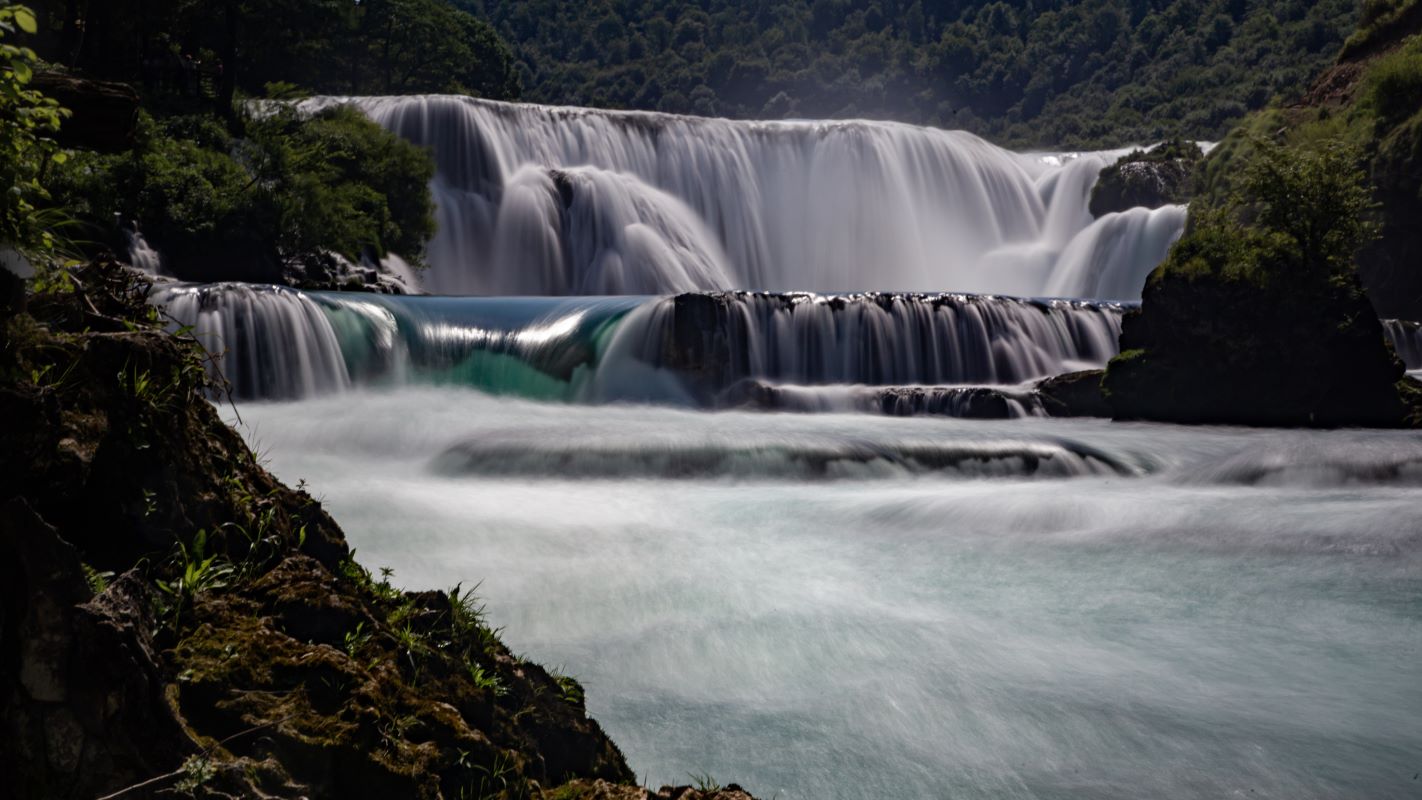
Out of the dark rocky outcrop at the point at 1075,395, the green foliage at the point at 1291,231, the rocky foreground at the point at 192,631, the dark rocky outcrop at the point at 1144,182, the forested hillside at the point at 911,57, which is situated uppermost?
the forested hillside at the point at 911,57

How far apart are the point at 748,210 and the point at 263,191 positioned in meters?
18.9

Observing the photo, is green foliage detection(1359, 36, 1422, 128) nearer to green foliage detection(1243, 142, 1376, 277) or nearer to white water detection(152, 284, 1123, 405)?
green foliage detection(1243, 142, 1376, 277)

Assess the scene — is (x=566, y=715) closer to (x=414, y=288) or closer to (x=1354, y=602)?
(x=1354, y=602)

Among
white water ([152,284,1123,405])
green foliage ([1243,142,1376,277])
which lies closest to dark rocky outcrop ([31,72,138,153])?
A: white water ([152,284,1123,405])

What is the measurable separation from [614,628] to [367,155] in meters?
26.0

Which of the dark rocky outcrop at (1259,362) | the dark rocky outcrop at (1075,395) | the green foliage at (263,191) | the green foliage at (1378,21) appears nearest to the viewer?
the dark rocky outcrop at (1259,362)

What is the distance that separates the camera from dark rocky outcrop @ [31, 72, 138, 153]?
504cm

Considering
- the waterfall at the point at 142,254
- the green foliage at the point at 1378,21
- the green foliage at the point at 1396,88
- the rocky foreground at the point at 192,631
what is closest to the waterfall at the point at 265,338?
the waterfall at the point at 142,254

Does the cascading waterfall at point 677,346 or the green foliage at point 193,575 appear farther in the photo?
the cascading waterfall at point 677,346

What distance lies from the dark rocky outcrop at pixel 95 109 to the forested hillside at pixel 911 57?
91.8m

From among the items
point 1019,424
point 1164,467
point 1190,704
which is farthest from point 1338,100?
point 1190,704

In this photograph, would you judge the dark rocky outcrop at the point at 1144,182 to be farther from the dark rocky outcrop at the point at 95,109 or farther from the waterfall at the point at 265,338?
the dark rocky outcrop at the point at 95,109

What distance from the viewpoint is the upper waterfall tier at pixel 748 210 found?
3447cm

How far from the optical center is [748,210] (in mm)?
39406
